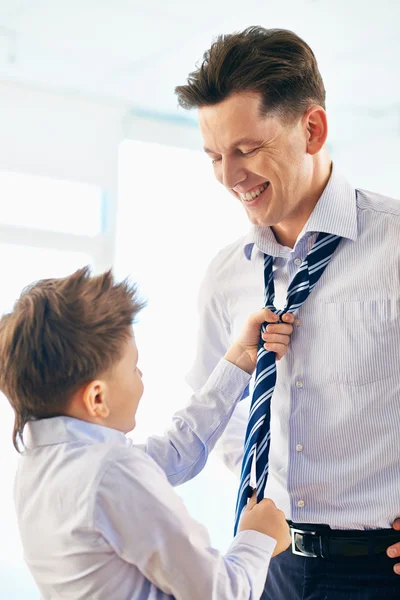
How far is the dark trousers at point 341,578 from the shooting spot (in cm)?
137

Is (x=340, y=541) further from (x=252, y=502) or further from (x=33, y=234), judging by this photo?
(x=33, y=234)

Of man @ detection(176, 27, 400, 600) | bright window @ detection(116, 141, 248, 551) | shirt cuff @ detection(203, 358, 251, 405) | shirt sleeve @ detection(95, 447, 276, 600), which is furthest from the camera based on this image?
bright window @ detection(116, 141, 248, 551)

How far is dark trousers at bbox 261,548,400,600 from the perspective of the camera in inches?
53.8

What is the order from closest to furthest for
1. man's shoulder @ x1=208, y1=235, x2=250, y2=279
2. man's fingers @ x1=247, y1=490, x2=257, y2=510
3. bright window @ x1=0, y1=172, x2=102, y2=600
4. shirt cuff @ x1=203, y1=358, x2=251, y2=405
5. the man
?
1. man's fingers @ x1=247, y1=490, x2=257, y2=510
2. the man
3. shirt cuff @ x1=203, y1=358, x2=251, y2=405
4. man's shoulder @ x1=208, y1=235, x2=250, y2=279
5. bright window @ x1=0, y1=172, x2=102, y2=600

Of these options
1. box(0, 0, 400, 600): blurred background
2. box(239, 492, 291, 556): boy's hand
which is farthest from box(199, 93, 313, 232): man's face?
box(0, 0, 400, 600): blurred background

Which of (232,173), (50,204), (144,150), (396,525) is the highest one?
(144,150)

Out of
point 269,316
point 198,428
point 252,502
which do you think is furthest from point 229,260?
point 252,502

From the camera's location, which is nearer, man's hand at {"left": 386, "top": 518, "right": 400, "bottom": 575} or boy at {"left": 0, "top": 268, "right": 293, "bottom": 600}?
boy at {"left": 0, "top": 268, "right": 293, "bottom": 600}

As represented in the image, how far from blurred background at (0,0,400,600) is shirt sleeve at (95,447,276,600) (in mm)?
3172

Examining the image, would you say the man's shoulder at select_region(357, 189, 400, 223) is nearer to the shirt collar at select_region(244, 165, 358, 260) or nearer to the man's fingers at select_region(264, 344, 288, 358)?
the shirt collar at select_region(244, 165, 358, 260)

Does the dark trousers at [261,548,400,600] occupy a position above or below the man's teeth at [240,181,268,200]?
below

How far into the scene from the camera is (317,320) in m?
1.49

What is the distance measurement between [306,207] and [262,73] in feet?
0.98

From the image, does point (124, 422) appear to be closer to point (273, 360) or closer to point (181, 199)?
point (273, 360)
